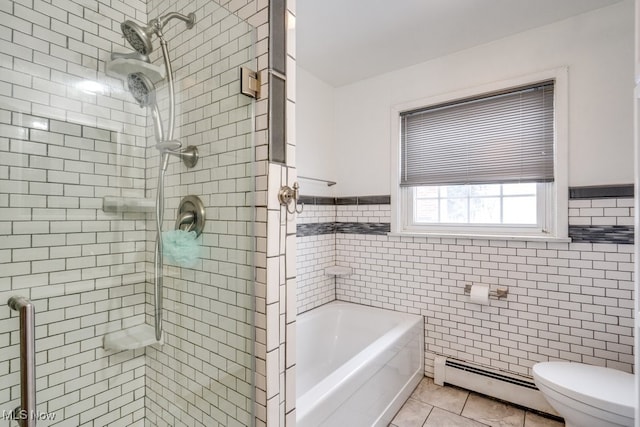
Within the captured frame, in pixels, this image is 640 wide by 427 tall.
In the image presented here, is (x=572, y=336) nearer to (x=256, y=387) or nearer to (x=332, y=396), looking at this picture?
(x=332, y=396)

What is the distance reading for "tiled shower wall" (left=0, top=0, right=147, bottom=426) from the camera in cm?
110

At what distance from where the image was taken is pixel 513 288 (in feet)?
6.89

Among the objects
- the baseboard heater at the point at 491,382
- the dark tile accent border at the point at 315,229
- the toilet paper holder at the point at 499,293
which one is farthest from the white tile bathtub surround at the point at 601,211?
the dark tile accent border at the point at 315,229

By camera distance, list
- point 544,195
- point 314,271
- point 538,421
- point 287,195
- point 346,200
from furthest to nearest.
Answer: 1. point 346,200
2. point 314,271
3. point 544,195
4. point 538,421
5. point 287,195

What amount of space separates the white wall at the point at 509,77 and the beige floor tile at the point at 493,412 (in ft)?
4.99

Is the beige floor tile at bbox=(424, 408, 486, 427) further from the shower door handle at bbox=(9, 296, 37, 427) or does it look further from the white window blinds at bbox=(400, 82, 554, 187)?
the shower door handle at bbox=(9, 296, 37, 427)

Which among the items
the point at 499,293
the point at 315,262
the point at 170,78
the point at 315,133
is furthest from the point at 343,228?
the point at 170,78

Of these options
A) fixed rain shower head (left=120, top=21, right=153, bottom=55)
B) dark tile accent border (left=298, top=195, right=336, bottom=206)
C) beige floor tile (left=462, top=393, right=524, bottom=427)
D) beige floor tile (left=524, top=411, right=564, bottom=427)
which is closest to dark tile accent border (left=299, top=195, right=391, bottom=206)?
dark tile accent border (left=298, top=195, right=336, bottom=206)

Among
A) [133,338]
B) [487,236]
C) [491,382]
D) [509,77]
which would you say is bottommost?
[491,382]

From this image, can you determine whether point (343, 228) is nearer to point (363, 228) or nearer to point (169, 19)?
point (363, 228)

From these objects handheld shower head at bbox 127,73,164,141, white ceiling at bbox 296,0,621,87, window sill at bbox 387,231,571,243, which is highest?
white ceiling at bbox 296,0,621,87

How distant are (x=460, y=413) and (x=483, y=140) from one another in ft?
6.15

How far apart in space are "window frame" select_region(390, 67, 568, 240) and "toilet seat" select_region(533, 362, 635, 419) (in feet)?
2.46

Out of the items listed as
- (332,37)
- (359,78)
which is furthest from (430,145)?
(332,37)
